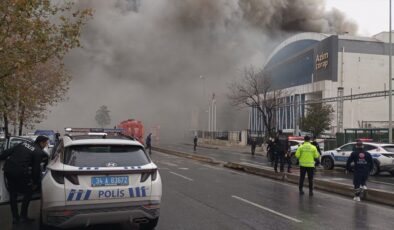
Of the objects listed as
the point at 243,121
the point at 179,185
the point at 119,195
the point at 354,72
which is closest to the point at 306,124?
the point at 354,72

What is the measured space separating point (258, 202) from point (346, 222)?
2258mm

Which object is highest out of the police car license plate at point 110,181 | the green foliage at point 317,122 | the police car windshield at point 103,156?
the green foliage at point 317,122

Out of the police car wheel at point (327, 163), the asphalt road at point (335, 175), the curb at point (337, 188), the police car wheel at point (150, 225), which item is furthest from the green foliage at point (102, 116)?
the police car wheel at point (150, 225)

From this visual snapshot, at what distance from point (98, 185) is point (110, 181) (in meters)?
0.17

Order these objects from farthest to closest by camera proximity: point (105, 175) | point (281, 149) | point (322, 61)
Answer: point (322, 61) → point (281, 149) → point (105, 175)

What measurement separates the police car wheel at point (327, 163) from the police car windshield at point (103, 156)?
49.1 feet

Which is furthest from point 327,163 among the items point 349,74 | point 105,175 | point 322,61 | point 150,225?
point 322,61

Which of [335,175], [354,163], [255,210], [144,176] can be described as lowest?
[335,175]

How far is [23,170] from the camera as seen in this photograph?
21.9 ft

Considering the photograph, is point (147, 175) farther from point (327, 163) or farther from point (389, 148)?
point (327, 163)

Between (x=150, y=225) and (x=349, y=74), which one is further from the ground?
(x=349, y=74)

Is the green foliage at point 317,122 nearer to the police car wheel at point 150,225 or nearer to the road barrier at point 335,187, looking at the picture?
the road barrier at point 335,187

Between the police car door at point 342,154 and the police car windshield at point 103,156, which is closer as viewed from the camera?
the police car windshield at point 103,156

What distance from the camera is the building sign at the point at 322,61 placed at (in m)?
58.9
